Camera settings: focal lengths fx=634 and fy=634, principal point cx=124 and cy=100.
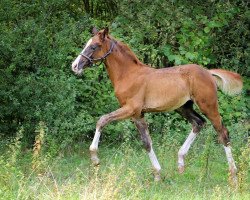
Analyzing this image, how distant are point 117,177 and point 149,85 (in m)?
2.40

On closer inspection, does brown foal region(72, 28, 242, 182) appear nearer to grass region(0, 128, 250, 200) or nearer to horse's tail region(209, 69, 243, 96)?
horse's tail region(209, 69, 243, 96)

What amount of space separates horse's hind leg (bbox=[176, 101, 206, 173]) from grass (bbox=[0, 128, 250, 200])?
239 millimetres

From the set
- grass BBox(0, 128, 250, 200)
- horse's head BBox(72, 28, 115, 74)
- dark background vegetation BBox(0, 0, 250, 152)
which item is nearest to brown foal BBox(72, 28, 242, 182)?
horse's head BBox(72, 28, 115, 74)

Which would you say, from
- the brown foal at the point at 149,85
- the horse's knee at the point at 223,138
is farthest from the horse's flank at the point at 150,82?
the horse's knee at the point at 223,138

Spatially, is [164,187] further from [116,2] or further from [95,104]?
[116,2]

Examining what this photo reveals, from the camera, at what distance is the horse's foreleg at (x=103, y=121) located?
30.3 ft

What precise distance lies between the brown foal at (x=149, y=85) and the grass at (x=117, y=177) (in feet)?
1.24

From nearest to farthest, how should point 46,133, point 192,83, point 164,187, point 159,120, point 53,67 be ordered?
1. point 164,187
2. point 192,83
3. point 46,133
4. point 53,67
5. point 159,120

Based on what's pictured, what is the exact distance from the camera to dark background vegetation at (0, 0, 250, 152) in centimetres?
1166

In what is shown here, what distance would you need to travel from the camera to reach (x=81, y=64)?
32.4 feet

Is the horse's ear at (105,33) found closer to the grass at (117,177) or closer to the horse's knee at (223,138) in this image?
the grass at (117,177)

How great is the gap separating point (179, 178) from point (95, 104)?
4166 mm

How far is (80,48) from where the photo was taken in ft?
45.7

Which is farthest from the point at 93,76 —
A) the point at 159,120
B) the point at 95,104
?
the point at 159,120
